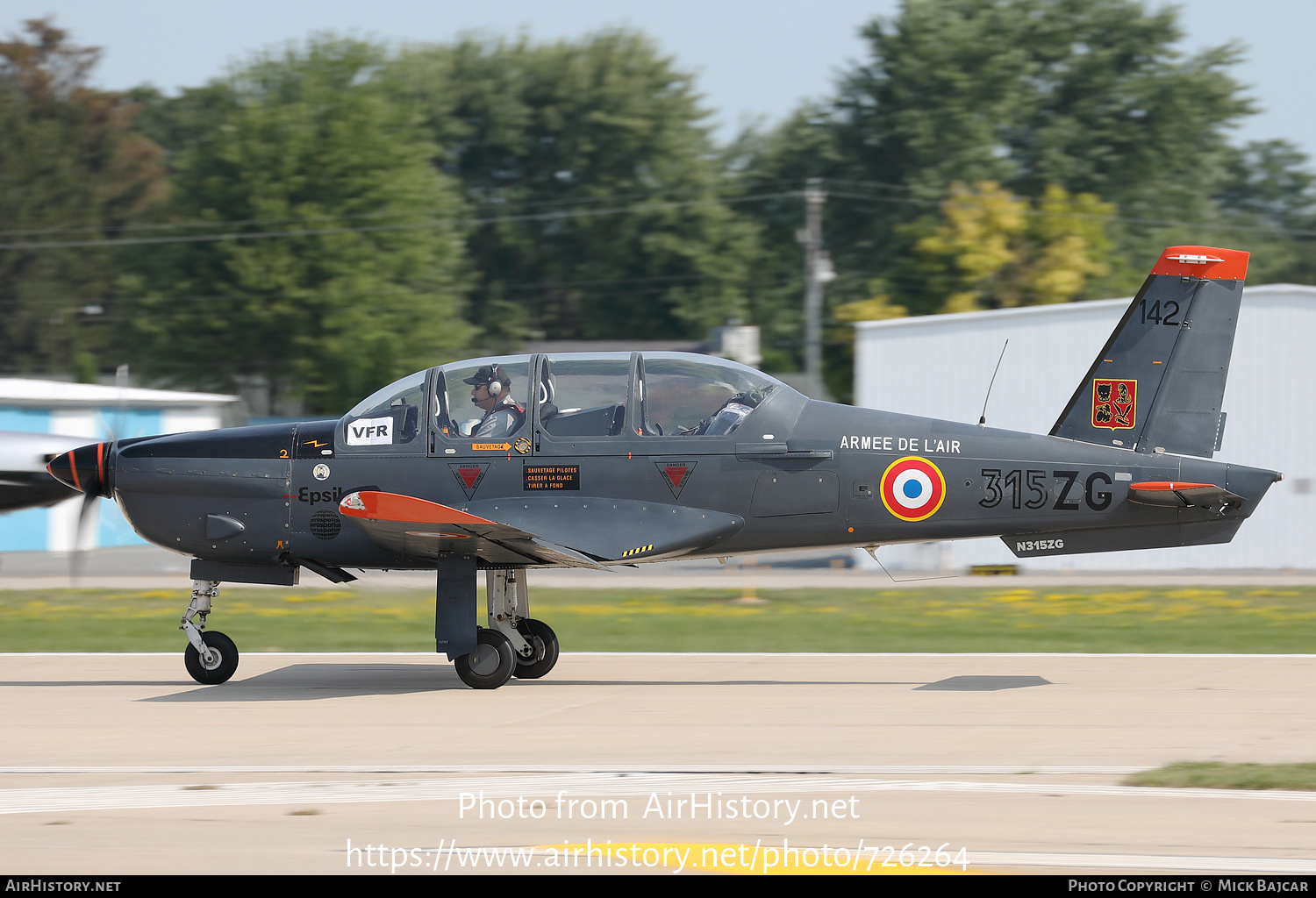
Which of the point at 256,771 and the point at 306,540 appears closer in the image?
the point at 256,771

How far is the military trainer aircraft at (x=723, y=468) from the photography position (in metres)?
9.57

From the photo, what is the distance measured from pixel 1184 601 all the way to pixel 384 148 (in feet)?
125

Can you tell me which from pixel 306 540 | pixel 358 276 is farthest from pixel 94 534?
A: pixel 306 540

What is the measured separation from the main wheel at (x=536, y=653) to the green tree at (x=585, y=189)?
43547 millimetres

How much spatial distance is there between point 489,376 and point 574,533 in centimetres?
138

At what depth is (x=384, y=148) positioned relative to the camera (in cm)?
4831

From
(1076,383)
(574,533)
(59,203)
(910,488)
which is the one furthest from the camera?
(59,203)

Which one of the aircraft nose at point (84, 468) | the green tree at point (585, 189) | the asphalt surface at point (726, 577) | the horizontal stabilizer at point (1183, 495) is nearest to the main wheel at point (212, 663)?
the aircraft nose at point (84, 468)

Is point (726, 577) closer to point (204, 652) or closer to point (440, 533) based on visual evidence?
point (204, 652)

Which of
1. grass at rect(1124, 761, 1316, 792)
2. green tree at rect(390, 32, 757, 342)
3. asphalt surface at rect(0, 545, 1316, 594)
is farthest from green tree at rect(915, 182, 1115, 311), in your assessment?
grass at rect(1124, 761, 1316, 792)

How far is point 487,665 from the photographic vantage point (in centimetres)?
990

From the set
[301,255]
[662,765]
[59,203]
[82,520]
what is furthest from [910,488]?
[59,203]
